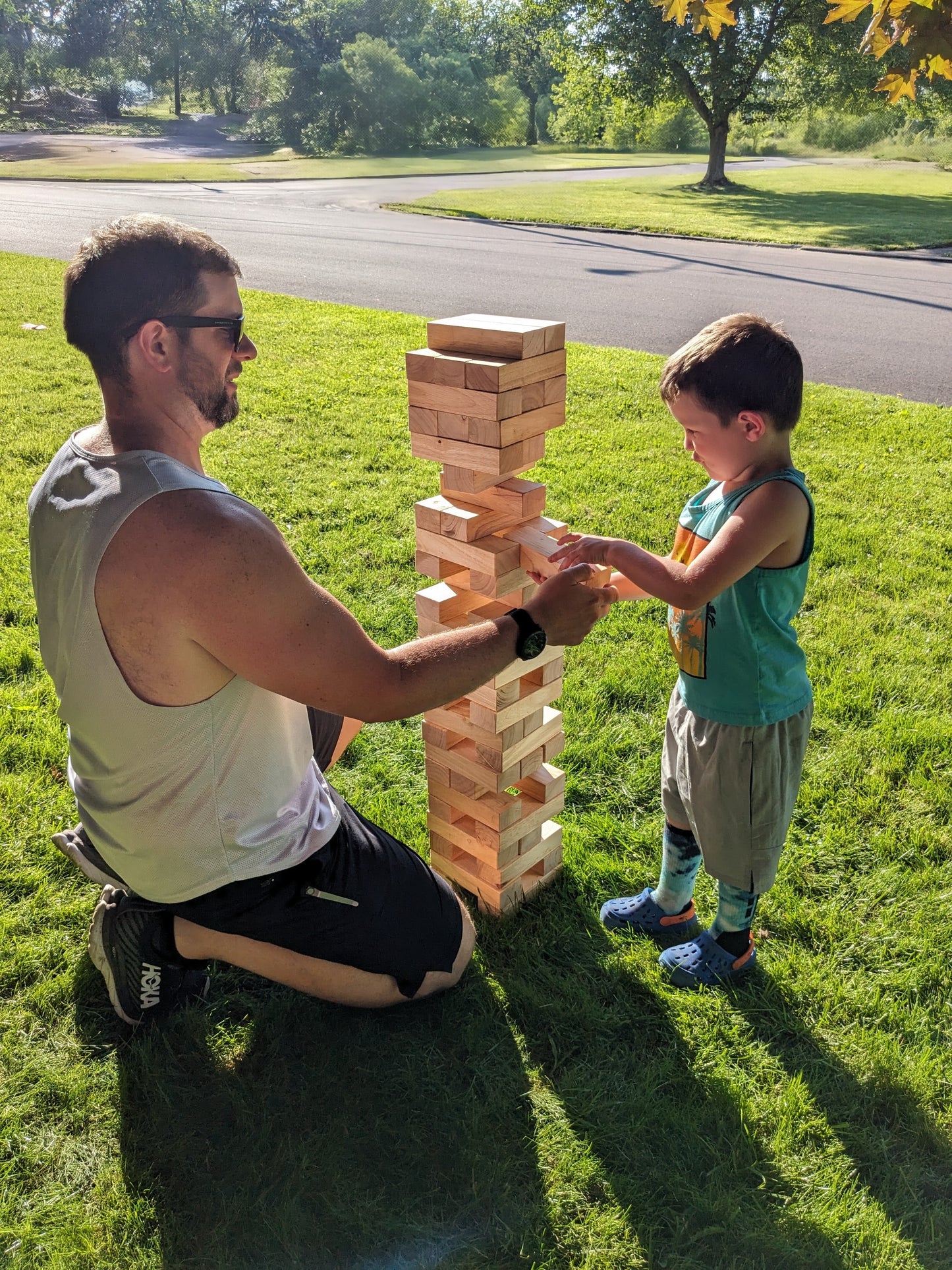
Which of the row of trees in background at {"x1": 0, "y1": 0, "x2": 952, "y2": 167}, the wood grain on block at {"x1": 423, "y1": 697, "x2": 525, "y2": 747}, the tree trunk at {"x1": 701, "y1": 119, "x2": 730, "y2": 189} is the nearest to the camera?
the wood grain on block at {"x1": 423, "y1": 697, "x2": 525, "y2": 747}

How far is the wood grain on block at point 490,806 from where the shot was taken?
2.57 meters

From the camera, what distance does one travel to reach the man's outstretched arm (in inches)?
68.6

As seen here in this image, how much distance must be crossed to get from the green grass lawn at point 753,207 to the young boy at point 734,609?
16.3 metres

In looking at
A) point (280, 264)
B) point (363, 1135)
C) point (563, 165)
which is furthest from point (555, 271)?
point (563, 165)

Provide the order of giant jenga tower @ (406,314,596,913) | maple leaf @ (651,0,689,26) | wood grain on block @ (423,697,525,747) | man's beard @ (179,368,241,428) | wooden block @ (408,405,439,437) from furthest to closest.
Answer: wood grain on block @ (423,697,525,747) → wooden block @ (408,405,439,437) → giant jenga tower @ (406,314,596,913) → maple leaf @ (651,0,689,26) → man's beard @ (179,368,241,428)

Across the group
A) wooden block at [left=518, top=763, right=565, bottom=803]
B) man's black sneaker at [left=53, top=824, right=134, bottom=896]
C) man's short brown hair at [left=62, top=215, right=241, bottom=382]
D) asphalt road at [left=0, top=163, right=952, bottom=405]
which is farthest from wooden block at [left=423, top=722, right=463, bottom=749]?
asphalt road at [left=0, top=163, right=952, bottom=405]

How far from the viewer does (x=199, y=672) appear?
1.88m

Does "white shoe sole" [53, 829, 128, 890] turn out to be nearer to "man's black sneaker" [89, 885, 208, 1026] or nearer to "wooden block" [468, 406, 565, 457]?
"man's black sneaker" [89, 885, 208, 1026]

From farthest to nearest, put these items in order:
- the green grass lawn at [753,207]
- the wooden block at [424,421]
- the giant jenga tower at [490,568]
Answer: the green grass lawn at [753,207] → the wooden block at [424,421] → the giant jenga tower at [490,568]

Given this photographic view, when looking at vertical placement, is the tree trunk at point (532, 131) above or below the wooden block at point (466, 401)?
above

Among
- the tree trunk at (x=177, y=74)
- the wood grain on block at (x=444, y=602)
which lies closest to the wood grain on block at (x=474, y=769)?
the wood grain on block at (x=444, y=602)

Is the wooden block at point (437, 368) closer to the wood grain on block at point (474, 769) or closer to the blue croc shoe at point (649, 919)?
the wood grain on block at point (474, 769)

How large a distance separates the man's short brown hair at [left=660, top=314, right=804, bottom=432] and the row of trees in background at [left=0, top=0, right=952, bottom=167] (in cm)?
61

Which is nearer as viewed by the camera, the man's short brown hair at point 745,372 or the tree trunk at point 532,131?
the man's short brown hair at point 745,372
